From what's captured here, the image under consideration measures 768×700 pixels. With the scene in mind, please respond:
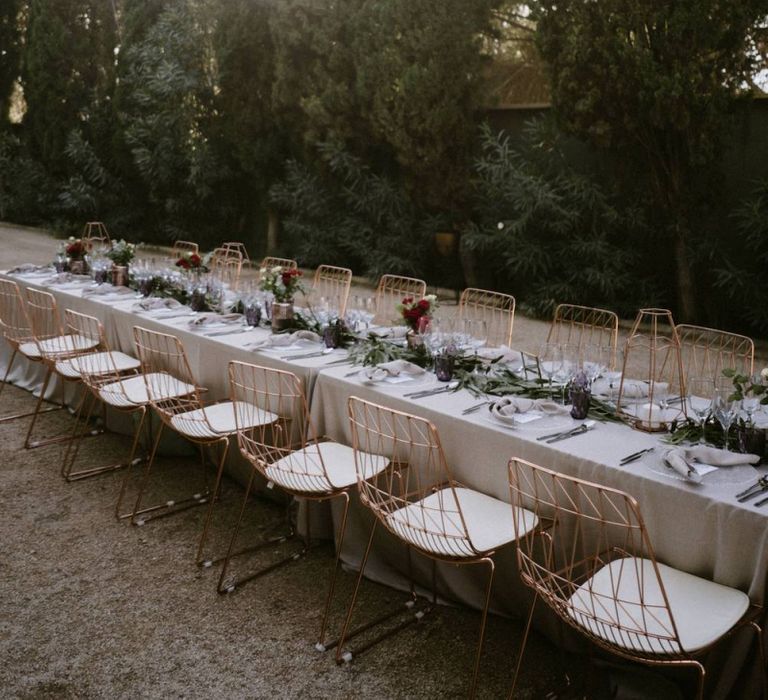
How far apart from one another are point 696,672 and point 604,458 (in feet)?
2.26

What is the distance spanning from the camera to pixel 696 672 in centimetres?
247

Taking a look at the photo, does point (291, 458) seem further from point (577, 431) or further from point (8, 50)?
point (8, 50)

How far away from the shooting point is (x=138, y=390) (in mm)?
4258

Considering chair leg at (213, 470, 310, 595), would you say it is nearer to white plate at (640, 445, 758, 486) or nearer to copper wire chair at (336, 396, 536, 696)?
copper wire chair at (336, 396, 536, 696)

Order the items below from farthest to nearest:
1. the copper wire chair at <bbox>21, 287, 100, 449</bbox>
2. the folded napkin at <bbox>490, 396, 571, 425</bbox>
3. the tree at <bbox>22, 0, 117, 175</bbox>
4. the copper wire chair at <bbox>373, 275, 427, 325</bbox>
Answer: the tree at <bbox>22, 0, 117, 175</bbox>
the copper wire chair at <bbox>373, 275, 427, 325</bbox>
the copper wire chair at <bbox>21, 287, 100, 449</bbox>
the folded napkin at <bbox>490, 396, 571, 425</bbox>

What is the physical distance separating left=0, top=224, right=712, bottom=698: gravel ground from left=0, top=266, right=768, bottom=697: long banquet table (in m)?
0.16

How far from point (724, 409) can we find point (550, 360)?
0.77 metres

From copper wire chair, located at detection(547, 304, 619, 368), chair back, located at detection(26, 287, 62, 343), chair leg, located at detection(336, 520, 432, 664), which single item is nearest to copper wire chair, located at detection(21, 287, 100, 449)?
chair back, located at detection(26, 287, 62, 343)

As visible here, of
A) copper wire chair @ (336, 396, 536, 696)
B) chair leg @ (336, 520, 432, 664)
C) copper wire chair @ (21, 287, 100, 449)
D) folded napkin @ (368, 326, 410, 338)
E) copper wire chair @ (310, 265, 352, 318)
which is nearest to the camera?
copper wire chair @ (336, 396, 536, 696)

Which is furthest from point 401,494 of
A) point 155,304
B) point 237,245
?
point 237,245

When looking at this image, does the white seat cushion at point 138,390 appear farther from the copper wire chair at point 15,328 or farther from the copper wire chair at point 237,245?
the copper wire chair at point 237,245

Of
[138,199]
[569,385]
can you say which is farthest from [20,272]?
[138,199]

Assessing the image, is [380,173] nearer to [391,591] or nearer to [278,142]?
[278,142]

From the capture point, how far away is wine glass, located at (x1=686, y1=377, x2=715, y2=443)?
2.77 m
